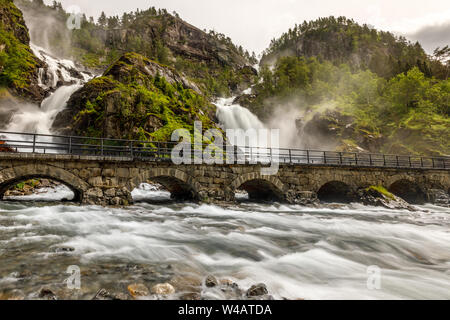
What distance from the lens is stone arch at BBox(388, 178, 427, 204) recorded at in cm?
2270

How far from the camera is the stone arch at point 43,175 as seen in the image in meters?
11.3

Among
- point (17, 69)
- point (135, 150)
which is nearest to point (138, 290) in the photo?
point (135, 150)

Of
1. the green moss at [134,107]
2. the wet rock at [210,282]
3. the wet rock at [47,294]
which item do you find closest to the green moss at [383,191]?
the green moss at [134,107]

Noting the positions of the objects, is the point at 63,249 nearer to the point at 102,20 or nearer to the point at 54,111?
the point at 54,111

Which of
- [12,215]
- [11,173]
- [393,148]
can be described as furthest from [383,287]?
[393,148]

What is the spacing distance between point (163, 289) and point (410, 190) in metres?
28.4

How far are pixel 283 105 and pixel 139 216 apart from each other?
51951mm

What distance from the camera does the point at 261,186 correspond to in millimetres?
20141

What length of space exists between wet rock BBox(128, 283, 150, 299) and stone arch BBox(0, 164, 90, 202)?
35.2ft

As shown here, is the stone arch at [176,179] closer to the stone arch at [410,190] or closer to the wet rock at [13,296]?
the wet rock at [13,296]

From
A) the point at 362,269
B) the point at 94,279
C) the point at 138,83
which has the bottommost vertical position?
the point at 362,269

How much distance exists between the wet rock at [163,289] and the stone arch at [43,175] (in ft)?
36.0

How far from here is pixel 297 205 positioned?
1823cm

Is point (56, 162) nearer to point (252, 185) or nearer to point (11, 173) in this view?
point (11, 173)
